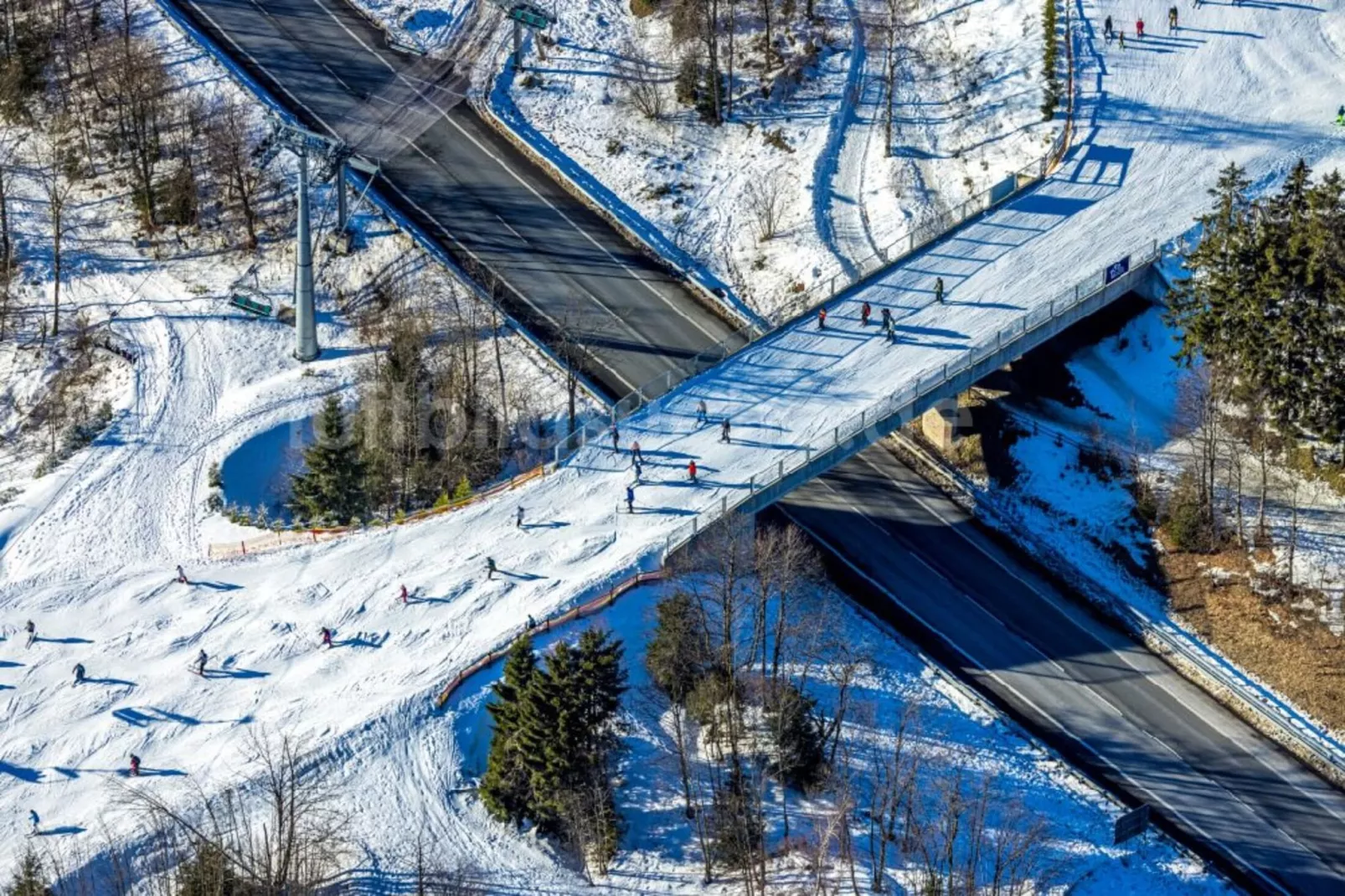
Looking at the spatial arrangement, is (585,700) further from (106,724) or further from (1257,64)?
(1257,64)

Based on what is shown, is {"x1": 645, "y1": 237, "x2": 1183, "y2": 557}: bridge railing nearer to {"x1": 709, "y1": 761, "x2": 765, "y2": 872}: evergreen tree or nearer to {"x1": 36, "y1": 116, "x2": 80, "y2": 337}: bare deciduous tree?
{"x1": 709, "y1": 761, "x2": 765, "y2": 872}: evergreen tree

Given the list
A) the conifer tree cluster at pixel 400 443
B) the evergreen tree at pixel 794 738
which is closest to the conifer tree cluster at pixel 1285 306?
the evergreen tree at pixel 794 738

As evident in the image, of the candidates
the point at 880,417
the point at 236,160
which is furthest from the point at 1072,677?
the point at 236,160

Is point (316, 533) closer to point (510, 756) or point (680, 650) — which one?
point (510, 756)

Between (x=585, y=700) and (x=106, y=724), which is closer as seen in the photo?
(x=585, y=700)

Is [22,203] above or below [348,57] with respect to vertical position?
below

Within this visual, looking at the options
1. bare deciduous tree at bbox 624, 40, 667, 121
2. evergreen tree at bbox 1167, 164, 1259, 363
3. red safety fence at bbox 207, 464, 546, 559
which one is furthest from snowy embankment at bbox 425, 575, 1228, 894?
bare deciduous tree at bbox 624, 40, 667, 121

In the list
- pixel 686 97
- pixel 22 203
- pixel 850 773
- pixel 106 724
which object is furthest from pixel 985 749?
pixel 22 203
